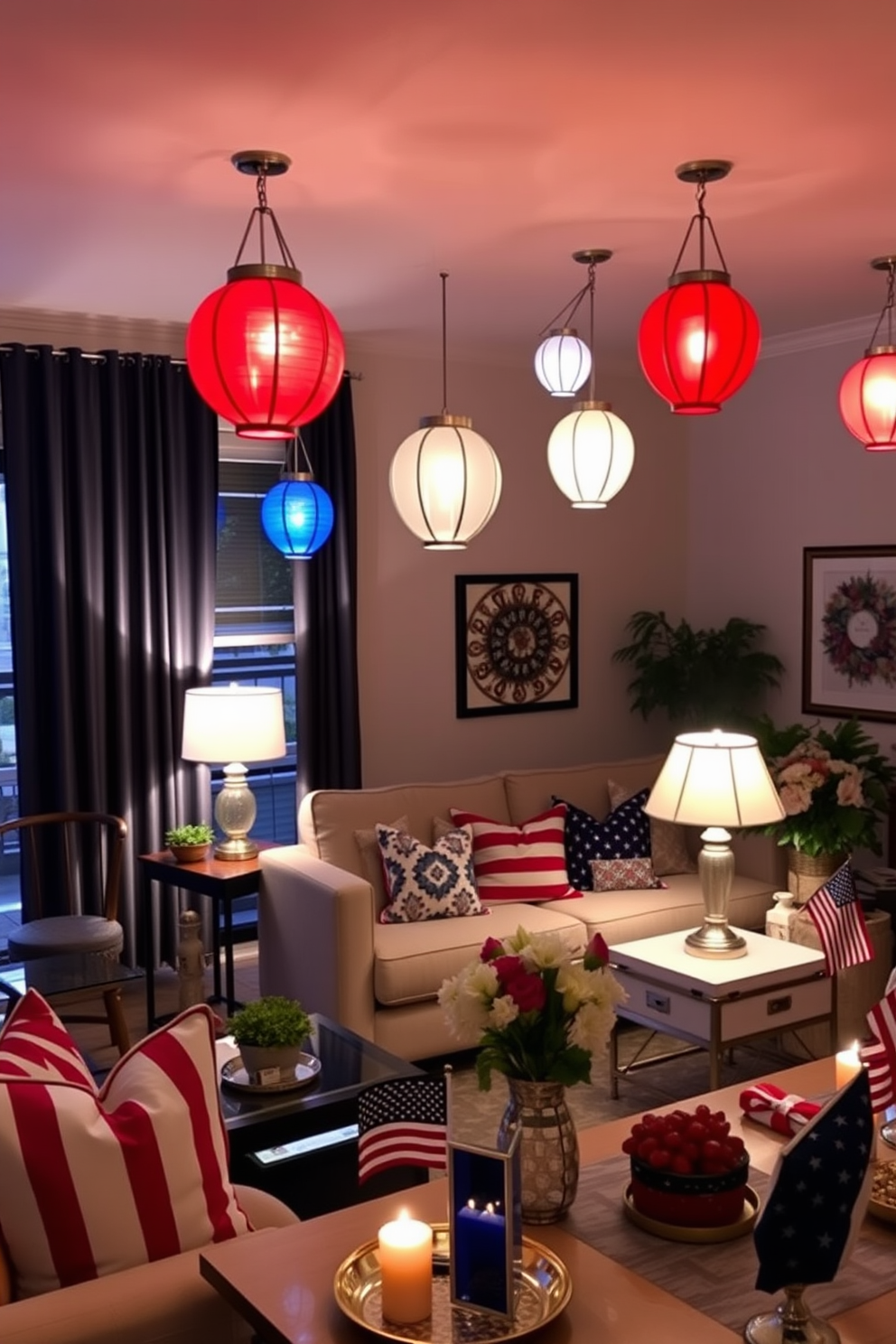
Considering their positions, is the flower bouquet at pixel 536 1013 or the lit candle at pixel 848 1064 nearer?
the flower bouquet at pixel 536 1013

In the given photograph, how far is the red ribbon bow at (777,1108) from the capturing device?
2496 millimetres

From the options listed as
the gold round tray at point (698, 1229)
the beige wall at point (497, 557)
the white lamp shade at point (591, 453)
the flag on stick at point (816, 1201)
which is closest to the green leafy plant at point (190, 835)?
the beige wall at point (497, 557)

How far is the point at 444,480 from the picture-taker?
10.9 ft

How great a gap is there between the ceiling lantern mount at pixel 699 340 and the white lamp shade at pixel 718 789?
4.27 feet

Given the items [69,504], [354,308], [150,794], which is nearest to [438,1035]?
[150,794]

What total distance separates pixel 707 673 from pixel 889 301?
6.65 feet

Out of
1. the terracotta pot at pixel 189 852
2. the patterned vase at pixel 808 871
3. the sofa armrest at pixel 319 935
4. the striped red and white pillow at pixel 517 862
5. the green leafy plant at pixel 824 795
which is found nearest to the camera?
the sofa armrest at pixel 319 935

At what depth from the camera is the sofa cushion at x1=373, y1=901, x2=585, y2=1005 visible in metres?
4.27

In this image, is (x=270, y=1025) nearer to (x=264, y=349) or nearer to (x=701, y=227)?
(x=264, y=349)

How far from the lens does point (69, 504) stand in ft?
16.4

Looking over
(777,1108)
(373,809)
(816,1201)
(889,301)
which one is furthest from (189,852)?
(816,1201)

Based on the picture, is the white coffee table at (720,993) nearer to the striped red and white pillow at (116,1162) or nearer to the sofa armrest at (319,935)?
the sofa armrest at (319,935)

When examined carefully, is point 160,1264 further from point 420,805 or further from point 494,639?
point 494,639

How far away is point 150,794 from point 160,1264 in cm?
338
